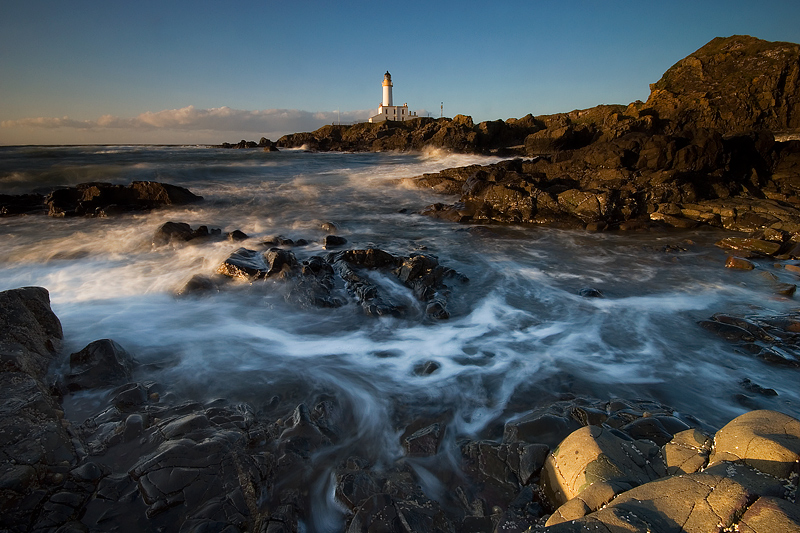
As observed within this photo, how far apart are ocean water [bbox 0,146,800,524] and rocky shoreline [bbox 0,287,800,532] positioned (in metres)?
0.39

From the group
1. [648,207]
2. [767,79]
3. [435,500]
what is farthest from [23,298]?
[767,79]

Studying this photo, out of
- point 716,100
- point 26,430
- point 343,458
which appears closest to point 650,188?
point 343,458

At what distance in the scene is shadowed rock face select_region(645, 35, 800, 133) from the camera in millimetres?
27000

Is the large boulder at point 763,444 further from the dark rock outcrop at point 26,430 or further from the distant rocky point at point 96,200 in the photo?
the distant rocky point at point 96,200

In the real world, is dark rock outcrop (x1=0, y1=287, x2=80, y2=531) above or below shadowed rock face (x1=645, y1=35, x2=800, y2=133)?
below

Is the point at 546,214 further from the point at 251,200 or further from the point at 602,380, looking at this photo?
the point at 251,200

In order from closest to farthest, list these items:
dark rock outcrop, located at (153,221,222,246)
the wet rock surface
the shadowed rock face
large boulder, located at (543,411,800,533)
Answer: large boulder, located at (543,411,800,533) < the wet rock surface < dark rock outcrop, located at (153,221,222,246) < the shadowed rock face

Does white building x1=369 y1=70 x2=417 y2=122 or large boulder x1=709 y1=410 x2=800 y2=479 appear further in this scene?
white building x1=369 y1=70 x2=417 y2=122

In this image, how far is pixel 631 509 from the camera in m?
1.88

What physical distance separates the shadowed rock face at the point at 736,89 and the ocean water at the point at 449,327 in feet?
81.5

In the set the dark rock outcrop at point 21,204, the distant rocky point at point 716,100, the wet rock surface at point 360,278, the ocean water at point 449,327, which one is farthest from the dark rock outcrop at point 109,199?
the distant rocky point at point 716,100

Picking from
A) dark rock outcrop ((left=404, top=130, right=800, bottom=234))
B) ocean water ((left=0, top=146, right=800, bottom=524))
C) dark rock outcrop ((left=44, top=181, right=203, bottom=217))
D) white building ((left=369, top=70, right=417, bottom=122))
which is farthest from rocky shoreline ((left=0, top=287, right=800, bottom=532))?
white building ((left=369, top=70, right=417, bottom=122))

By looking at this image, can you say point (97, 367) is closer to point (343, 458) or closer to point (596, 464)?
point (343, 458)

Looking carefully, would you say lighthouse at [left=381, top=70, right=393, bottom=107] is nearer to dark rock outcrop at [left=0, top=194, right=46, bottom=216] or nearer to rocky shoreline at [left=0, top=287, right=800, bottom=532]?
dark rock outcrop at [left=0, top=194, right=46, bottom=216]
